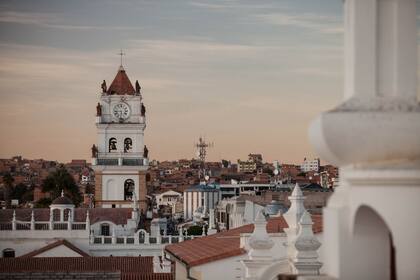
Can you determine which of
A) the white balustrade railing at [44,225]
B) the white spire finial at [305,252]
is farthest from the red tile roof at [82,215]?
the white spire finial at [305,252]

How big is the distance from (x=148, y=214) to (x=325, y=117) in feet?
302

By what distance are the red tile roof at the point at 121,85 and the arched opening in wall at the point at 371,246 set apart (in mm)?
95171

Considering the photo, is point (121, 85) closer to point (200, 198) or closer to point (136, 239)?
point (136, 239)

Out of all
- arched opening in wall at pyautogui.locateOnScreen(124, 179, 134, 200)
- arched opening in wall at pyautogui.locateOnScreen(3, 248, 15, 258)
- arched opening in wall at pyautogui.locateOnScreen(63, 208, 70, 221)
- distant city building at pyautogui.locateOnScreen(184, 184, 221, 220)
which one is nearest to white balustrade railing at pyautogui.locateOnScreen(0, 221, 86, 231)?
arched opening in wall at pyautogui.locateOnScreen(3, 248, 15, 258)

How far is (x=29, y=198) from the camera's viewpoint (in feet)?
461

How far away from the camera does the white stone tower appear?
3.98 meters

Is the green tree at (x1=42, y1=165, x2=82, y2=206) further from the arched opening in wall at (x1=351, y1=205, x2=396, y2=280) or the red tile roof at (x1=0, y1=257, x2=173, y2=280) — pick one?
the arched opening in wall at (x1=351, y1=205, x2=396, y2=280)

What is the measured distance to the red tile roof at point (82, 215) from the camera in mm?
81625

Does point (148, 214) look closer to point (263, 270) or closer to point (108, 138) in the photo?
point (108, 138)

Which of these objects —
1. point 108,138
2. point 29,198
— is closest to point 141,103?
point 108,138

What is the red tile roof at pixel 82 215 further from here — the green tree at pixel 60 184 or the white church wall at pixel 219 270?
the white church wall at pixel 219 270

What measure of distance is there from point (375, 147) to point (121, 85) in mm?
96181

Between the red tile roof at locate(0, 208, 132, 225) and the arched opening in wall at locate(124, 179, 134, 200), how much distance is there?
38.3 feet

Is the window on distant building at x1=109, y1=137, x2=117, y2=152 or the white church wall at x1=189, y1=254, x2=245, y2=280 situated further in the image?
the window on distant building at x1=109, y1=137, x2=117, y2=152
